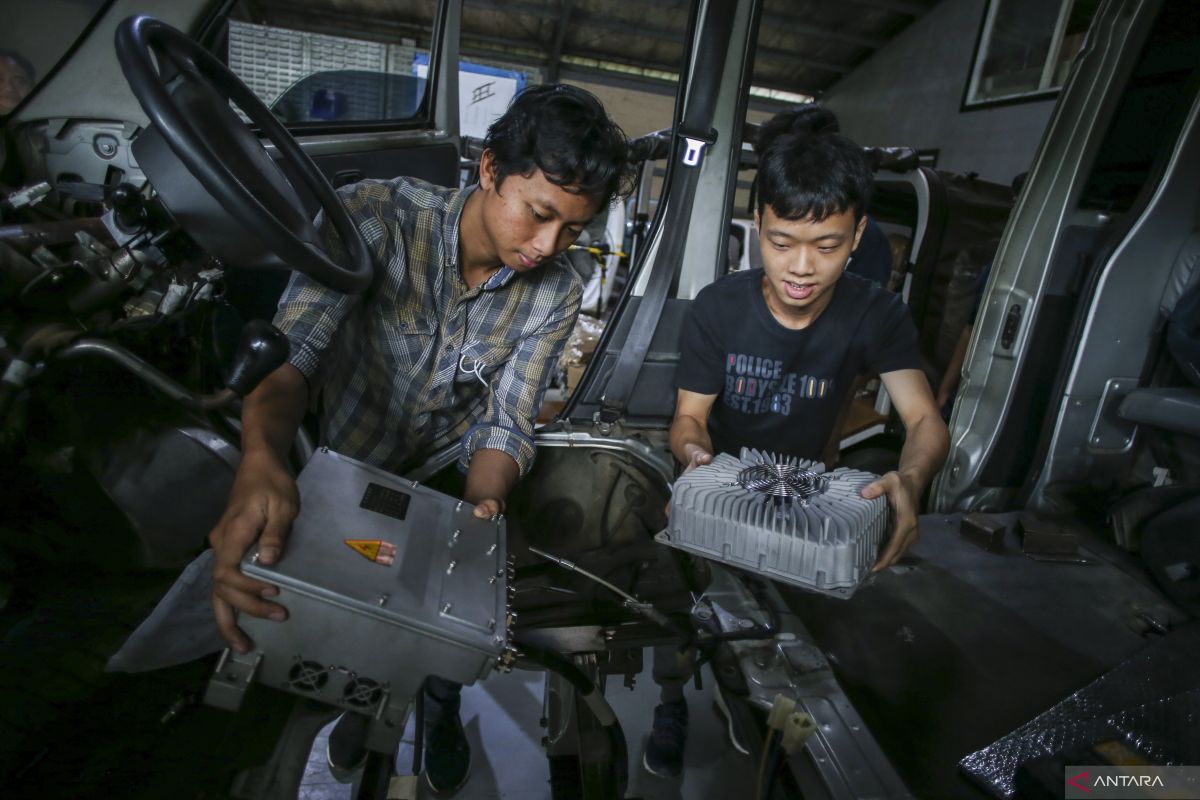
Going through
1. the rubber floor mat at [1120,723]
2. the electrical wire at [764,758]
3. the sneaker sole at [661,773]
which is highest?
the rubber floor mat at [1120,723]

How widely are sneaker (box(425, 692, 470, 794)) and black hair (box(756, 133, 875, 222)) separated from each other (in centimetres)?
139

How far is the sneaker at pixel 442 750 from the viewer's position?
1524 mm

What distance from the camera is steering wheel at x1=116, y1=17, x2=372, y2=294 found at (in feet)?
2.87

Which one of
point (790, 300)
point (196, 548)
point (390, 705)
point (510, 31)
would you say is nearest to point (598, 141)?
point (790, 300)

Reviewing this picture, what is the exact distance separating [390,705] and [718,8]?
1.84 metres

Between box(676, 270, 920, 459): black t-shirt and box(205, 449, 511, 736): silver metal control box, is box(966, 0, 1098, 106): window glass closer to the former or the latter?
box(676, 270, 920, 459): black t-shirt

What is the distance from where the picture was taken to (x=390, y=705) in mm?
869

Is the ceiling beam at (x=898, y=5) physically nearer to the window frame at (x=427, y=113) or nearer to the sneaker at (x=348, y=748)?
the window frame at (x=427, y=113)

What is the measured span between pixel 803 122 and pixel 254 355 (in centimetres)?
205

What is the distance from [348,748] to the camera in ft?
4.87

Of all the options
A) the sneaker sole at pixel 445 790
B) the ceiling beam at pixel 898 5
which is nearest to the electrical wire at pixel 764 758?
the sneaker sole at pixel 445 790

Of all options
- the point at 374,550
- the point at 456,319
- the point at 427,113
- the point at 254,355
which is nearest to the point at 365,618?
the point at 374,550

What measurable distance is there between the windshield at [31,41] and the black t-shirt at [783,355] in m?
1.69

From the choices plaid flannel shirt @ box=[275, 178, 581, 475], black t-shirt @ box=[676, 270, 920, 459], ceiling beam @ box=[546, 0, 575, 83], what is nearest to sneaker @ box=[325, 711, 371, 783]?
plaid flannel shirt @ box=[275, 178, 581, 475]
